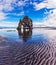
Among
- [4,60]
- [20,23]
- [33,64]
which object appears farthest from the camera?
[20,23]

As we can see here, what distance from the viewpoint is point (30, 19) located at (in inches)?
3440

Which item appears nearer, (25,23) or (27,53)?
(27,53)

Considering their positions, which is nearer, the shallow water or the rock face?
the shallow water

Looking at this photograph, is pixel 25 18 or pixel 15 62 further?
pixel 25 18

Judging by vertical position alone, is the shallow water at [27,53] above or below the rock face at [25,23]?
above

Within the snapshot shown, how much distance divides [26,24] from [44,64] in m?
75.9

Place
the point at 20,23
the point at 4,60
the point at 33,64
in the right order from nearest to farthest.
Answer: the point at 33,64, the point at 4,60, the point at 20,23

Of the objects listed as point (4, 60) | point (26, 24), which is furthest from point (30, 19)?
point (4, 60)

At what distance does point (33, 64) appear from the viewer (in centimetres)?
1059

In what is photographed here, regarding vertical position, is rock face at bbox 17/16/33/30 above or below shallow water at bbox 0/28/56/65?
below

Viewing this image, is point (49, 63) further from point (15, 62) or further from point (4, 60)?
point (4, 60)

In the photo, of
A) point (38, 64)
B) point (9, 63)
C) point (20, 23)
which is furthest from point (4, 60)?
point (20, 23)

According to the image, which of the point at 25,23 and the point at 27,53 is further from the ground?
the point at 27,53

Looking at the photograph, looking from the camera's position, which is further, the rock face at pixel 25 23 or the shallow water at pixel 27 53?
the rock face at pixel 25 23
